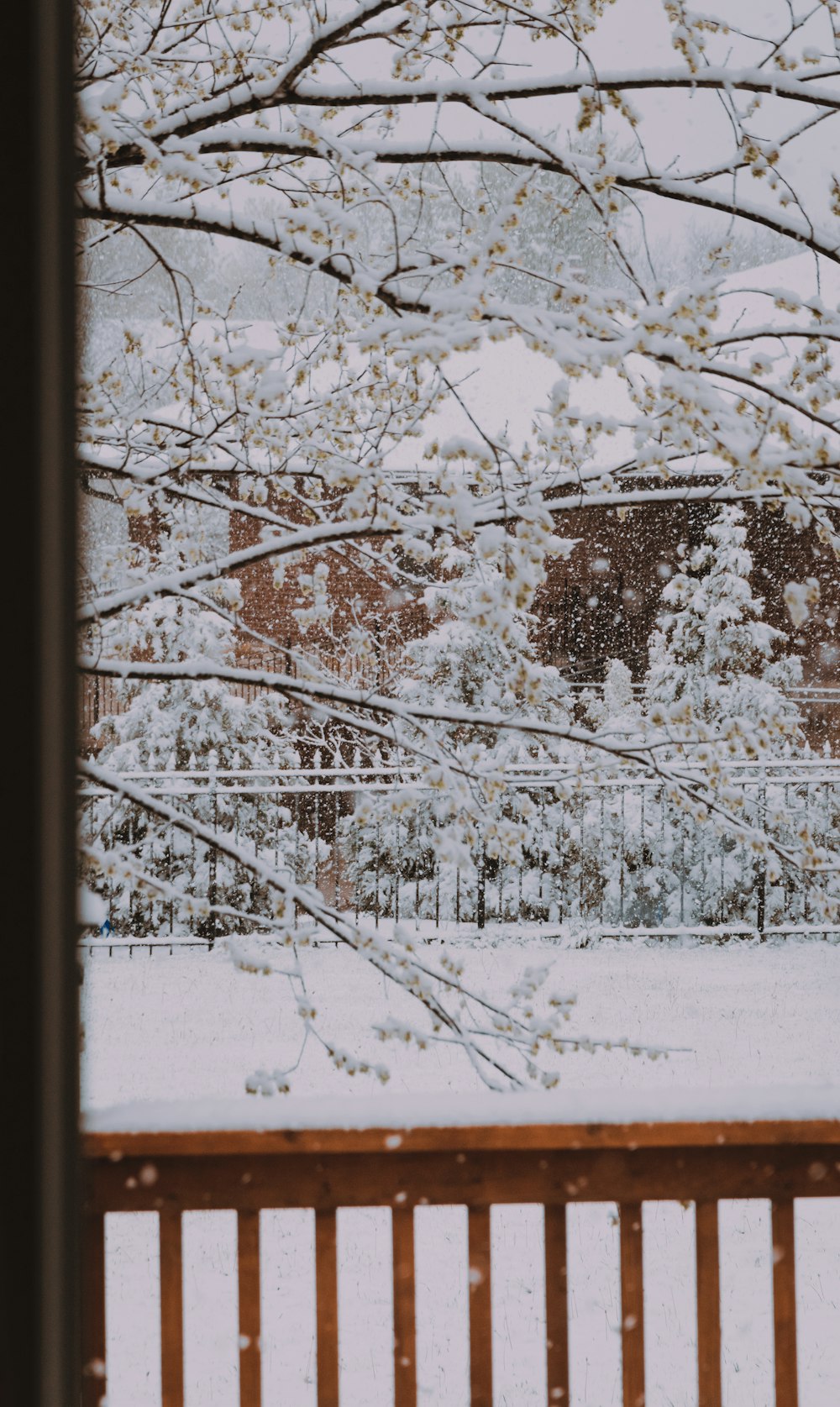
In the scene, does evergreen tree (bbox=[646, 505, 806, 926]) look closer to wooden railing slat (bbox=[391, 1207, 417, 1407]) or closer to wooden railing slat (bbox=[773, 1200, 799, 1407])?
wooden railing slat (bbox=[773, 1200, 799, 1407])

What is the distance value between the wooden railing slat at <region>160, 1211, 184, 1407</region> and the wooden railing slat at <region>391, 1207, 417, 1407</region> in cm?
34

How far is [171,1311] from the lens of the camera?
163cm

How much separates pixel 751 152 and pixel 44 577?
103 inches

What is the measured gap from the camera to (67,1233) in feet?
2.53

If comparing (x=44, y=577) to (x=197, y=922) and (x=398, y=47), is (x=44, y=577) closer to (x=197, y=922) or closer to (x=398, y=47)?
(x=398, y=47)

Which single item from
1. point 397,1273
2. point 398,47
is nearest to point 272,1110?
point 397,1273

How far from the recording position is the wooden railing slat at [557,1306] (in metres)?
1.62

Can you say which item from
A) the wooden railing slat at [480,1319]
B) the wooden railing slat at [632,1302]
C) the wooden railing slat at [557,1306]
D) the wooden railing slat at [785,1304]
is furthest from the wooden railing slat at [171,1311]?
the wooden railing slat at [785,1304]

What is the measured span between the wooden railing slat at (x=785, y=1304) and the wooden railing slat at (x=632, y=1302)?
0.22 metres

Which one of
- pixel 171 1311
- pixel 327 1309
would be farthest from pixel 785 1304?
pixel 171 1311

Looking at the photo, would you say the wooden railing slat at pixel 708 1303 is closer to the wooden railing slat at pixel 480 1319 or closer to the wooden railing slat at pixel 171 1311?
the wooden railing slat at pixel 480 1319

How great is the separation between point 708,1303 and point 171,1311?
866 millimetres

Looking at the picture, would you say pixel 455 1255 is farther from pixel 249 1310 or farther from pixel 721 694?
pixel 721 694

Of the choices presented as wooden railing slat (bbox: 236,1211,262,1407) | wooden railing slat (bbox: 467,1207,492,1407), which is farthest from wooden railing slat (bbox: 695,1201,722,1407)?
wooden railing slat (bbox: 236,1211,262,1407)
